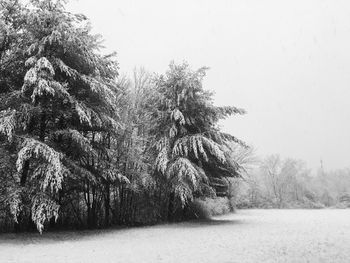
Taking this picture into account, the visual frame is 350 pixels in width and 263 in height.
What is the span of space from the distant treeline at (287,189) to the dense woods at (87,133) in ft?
61.4

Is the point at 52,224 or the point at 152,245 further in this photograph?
the point at 52,224

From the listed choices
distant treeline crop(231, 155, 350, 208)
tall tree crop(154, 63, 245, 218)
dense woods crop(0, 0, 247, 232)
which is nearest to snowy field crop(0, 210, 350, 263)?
dense woods crop(0, 0, 247, 232)

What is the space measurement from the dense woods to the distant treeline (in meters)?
18.7

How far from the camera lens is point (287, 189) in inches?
2202

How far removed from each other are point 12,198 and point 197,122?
10.1 m

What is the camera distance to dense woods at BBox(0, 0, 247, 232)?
462 inches

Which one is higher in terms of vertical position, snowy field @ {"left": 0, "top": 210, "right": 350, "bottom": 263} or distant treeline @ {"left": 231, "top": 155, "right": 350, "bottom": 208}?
distant treeline @ {"left": 231, "top": 155, "right": 350, "bottom": 208}

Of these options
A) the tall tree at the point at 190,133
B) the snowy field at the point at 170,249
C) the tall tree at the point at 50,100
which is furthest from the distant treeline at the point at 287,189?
the snowy field at the point at 170,249

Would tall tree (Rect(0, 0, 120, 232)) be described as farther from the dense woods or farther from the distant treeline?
the distant treeline

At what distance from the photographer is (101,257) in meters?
7.85

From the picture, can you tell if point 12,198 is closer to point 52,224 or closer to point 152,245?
point 52,224

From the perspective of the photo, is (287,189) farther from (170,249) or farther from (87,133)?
(170,249)

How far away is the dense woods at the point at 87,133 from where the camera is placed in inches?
462

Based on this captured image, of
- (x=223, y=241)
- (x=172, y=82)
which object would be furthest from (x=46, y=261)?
(x=172, y=82)
